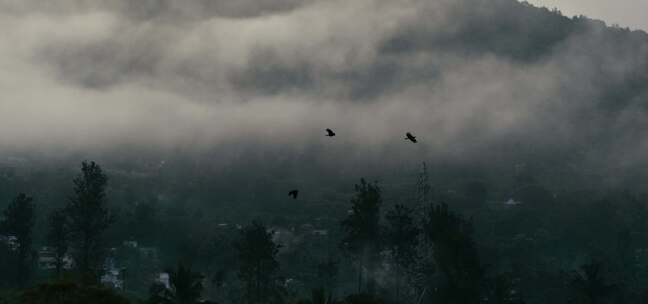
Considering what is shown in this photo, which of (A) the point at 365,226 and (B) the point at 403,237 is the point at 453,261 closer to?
(B) the point at 403,237

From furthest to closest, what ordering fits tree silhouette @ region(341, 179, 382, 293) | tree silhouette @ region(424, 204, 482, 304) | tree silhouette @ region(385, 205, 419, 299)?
1. tree silhouette @ region(385, 205, 419, 299)
2. tree silhouette @ region(341, 179, 382, 293)
3. tree silhouette @ region(424, 204, 482, 304)

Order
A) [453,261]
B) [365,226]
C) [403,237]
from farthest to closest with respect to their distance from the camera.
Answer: [403,237]
[365,226]
[453,261]

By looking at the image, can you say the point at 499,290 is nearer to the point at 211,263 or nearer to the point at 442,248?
the point at 442,248

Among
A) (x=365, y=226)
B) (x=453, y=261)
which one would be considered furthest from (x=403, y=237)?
(x=453, y=261)

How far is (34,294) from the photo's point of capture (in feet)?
162

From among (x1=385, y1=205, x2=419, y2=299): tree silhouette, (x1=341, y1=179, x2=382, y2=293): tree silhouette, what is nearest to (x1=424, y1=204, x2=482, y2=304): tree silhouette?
(x1=385, y1=205, x2=419, y2=299): tree silhouette

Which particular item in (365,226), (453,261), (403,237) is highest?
(365,226)

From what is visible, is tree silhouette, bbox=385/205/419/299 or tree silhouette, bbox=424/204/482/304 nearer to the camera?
tree silhouette, bbox=424/204/482/304

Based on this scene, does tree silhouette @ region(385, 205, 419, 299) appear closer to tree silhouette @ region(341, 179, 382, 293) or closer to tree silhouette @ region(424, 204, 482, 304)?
tree silhouette @ region(424, 204, 482, 304)

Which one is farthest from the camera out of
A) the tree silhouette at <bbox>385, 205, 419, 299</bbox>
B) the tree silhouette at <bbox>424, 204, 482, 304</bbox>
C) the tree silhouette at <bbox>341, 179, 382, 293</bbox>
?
the tree silhouette at <bbox>385, 205, 419, 299</bbox>

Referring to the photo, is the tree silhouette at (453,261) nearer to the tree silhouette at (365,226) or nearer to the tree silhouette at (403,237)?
the tree silhouette at (403,237)

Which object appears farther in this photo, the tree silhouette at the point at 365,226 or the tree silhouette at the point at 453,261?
the tree silhouette at the point at 365,226

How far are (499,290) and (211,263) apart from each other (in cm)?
8751

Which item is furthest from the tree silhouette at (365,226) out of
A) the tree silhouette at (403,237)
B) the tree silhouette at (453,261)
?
the tree silhouette at (453,261)
